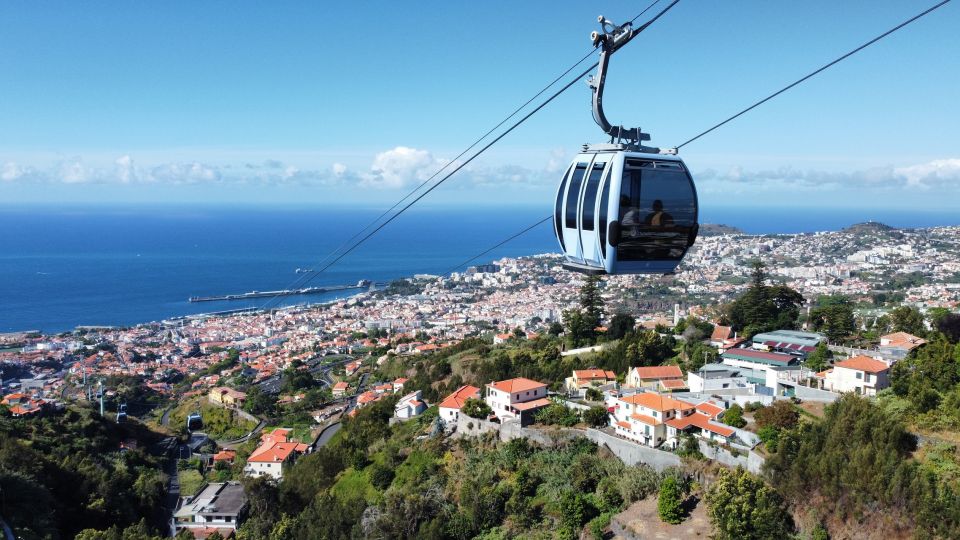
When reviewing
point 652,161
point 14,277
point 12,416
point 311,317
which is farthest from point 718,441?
point 14,277

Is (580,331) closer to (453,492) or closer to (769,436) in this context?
(453,492)

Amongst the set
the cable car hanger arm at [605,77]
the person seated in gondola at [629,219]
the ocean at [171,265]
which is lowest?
the ocean at [171,265]

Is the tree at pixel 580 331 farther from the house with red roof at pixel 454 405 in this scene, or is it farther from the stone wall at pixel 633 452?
the stone wall at pixel 633 452

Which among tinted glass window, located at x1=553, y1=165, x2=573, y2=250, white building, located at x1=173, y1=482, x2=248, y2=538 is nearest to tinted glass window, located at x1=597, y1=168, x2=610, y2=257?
tinted glass window, located at x1=553, y1=165, x2=573, y2=250

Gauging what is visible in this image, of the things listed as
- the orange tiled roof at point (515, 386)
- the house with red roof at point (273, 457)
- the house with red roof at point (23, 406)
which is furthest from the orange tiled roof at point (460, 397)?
the house with red roof at point (23, 406)

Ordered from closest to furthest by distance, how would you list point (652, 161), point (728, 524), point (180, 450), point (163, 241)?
point (652, 161) < point (728, 524) < point (180, 450) < point (163, 241)

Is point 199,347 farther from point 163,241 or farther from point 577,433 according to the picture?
point 163,241

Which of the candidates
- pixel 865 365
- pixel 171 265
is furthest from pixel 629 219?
pixel 171 265
